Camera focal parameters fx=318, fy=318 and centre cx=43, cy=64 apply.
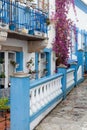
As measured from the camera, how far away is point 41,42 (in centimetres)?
1259

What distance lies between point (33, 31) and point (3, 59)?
1571mm

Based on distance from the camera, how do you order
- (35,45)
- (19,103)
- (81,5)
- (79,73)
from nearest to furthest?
(19,103), (35,45), (79,73), (81,5)

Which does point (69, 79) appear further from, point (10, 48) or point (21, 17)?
point (21, 17)

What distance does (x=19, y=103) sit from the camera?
6465 mm

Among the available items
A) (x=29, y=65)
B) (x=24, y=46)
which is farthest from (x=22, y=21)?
(x=29, y=65)

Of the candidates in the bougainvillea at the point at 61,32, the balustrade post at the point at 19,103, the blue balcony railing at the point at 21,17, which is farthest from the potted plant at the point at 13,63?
the balustrade post at the point at 19,103

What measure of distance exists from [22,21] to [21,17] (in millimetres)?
164

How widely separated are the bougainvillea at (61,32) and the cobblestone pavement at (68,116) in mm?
5481

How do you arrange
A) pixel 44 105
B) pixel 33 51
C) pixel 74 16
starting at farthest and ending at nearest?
pixel 74 16 < pixel 33 51 < pixel 44 105

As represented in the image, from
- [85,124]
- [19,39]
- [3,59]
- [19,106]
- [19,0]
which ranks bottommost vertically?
[85,124]

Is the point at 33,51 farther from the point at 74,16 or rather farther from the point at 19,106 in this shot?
the point at 74,16

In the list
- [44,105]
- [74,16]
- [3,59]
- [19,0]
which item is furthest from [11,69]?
[74,16]

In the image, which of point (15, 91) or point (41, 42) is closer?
point (15, 91)

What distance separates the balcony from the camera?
960cm
